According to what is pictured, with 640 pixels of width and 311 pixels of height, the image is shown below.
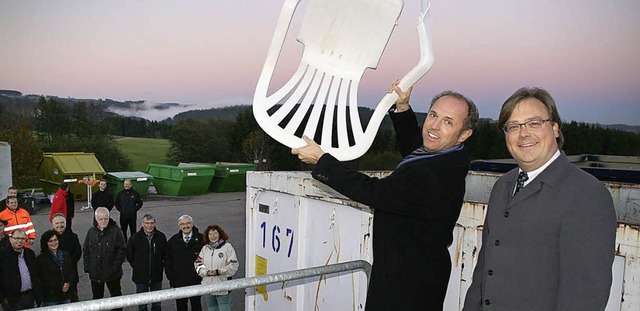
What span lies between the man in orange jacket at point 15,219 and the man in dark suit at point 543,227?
6.81 metres

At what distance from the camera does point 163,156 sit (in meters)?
34.5

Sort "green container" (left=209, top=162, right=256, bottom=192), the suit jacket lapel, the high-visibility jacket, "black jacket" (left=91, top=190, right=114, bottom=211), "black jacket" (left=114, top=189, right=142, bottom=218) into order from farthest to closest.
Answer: "green container" (left=209, top=162, right=256, bottom=192) → "black jacket" (left=91, top=190, right=114, bottom=211) → "black jacket" (left=114, top=189, right=142, bottom=218) → the high-visibility jacket → the suit jacket lapel

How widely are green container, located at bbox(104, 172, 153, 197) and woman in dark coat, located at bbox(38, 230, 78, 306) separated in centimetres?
1085

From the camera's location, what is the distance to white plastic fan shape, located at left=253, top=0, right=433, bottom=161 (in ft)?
6.44

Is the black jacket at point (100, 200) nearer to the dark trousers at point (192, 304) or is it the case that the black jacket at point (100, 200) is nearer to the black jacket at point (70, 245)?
the black jacket at point (70, 245)

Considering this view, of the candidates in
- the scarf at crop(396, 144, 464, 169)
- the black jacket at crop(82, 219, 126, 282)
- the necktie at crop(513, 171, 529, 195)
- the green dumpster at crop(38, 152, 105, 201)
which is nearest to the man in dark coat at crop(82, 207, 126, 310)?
the black jacket at crop(82, 219, 126, 282)

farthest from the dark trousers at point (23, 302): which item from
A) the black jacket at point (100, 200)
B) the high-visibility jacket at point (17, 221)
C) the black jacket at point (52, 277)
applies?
the black jacket at point (100, 200)

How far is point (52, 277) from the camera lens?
503cm

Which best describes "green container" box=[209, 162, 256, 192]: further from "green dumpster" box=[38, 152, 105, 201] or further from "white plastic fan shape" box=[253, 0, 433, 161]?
"white plastic fan shape" box=[253, 0, 433, 161]

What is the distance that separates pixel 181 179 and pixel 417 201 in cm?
1602

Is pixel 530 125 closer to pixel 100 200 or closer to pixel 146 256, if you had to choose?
pixel 146 256

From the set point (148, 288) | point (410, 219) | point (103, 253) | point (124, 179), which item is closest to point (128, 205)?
point (103, 253)

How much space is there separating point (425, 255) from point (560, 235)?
22.9 inches

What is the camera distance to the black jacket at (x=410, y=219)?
6.02 ft
